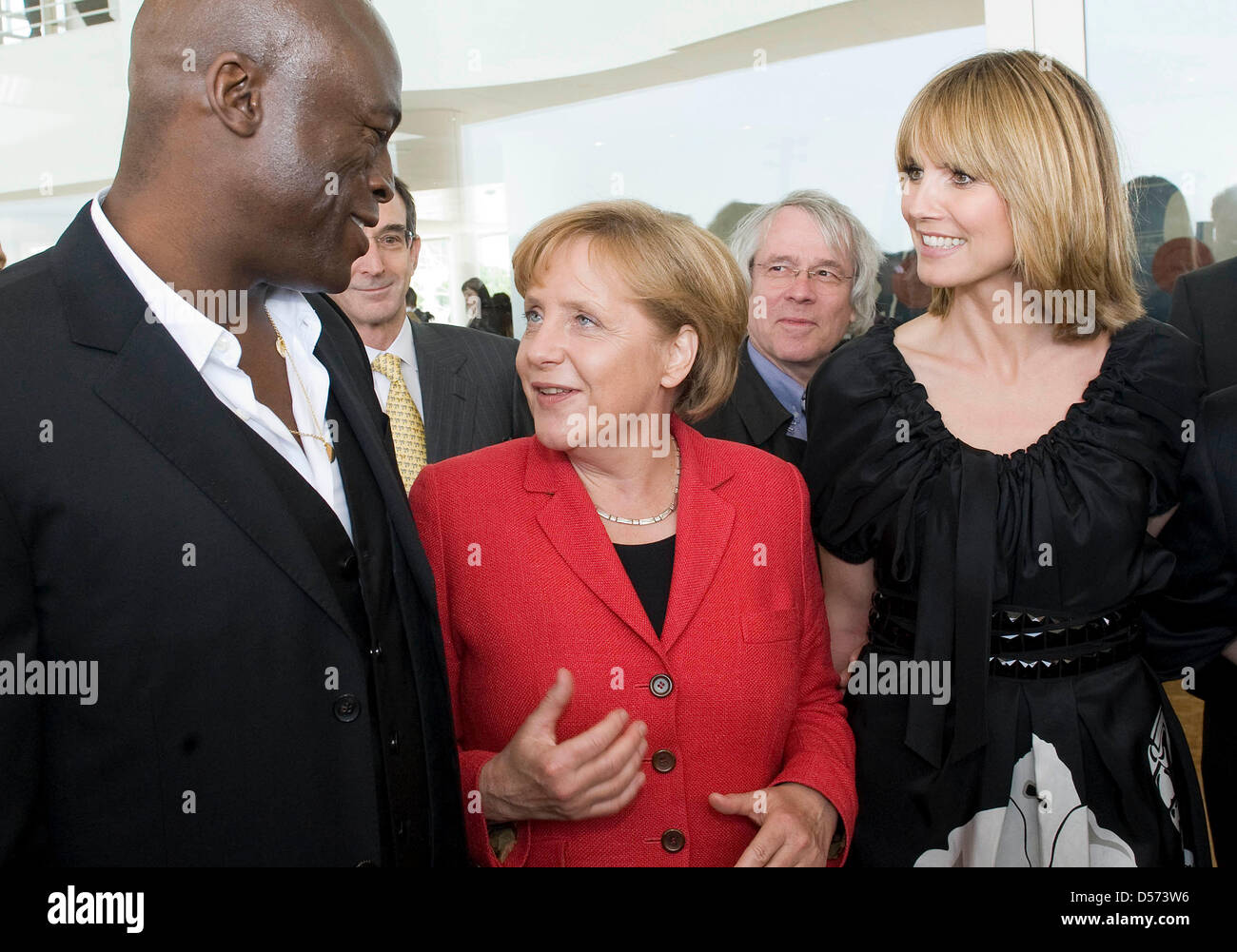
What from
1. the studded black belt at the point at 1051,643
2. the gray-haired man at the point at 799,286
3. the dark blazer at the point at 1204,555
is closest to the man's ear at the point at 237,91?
the studded black belt at the point at 1051,643

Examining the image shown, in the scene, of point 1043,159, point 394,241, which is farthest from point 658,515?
point 394,241

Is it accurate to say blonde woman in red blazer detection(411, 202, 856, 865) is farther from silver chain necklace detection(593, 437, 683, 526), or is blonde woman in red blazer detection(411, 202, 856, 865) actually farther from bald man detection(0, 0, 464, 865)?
bald man detection(0, 0, 464, 865)

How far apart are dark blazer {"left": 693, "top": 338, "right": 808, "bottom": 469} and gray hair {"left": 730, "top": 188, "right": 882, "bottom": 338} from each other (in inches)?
19.5

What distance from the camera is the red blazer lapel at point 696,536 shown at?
1760mm

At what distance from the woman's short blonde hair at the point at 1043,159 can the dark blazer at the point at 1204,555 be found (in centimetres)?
27

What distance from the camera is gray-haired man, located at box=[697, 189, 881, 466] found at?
127 inches

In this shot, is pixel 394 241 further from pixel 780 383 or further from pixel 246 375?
pixel 246 375

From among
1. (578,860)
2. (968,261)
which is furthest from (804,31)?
(578,860)

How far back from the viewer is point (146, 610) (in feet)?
3.84

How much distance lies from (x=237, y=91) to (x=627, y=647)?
3.21 feet

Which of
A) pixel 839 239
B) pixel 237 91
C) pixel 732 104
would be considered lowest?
pixel 237 91

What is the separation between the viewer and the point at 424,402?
3150mm
